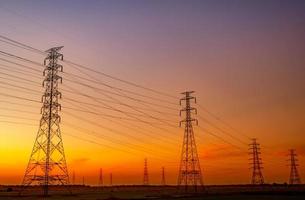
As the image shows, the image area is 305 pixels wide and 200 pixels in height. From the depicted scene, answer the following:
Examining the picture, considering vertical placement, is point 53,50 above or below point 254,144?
above

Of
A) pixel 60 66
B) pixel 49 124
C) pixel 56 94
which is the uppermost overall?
pixel 60 66

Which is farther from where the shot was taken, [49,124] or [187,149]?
[187,149]

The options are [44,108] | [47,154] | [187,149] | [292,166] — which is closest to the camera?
[47,154]

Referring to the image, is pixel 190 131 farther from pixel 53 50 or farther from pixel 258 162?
pixel 258 162

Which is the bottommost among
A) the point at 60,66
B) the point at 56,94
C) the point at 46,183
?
the point at 46,183

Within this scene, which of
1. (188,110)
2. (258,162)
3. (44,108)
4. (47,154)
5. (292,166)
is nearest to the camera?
(47,154)

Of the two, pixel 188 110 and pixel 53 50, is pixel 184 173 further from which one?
pixel 53 50

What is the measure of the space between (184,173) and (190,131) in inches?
335

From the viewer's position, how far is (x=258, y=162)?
135625mm

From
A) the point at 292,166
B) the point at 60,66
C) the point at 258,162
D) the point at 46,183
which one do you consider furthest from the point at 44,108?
the point at 292,166

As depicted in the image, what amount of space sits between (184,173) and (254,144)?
59064 millimetres

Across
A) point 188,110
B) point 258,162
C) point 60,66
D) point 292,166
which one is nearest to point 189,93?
point 188,110

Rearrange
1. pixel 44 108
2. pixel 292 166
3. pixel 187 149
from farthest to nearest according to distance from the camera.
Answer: pixel 292 166 → pixel 187 149 → pixel 44 108

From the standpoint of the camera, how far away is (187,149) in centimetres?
8725
